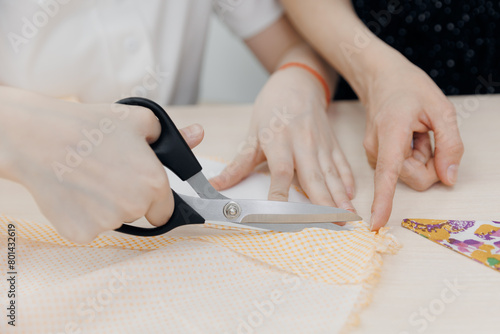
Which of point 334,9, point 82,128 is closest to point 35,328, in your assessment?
point 82,128

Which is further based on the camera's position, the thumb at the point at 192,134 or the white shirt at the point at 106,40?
the white shirt at the point at 106,40

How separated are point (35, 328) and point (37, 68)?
1.54 feet

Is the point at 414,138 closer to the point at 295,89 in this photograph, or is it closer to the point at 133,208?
the point at 295,89

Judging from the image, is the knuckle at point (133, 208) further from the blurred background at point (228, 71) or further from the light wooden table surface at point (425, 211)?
the blurred background at point (228, 71)

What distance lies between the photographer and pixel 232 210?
516 mm

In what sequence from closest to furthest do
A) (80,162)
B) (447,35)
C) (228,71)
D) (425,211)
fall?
(80,162) → (425,211) → (447,35) → (228,71)

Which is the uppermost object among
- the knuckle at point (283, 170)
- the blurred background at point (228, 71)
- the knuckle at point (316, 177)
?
the knuckle at point (283, 170)

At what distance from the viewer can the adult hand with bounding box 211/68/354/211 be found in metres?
0.61

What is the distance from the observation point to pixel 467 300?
0.44 m

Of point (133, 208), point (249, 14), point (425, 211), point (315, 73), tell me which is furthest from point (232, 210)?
point (249, 14)

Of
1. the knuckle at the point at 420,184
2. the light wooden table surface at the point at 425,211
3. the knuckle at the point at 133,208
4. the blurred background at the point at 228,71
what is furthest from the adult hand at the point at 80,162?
the blurred background at the point at 228,71

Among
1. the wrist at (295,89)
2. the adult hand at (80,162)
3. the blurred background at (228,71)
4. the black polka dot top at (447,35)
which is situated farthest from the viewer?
the blurred background at (228,71)

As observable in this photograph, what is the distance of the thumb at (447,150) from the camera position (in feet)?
1.95

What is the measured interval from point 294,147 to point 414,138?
16cm
